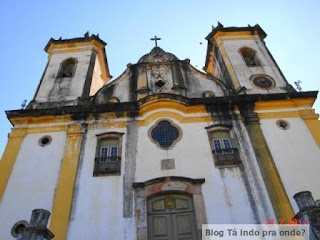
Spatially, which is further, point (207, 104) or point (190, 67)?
point (190, 67)

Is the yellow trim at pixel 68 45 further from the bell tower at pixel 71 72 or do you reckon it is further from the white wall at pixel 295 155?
the white wall at pixel 295 155

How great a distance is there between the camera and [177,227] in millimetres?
10086

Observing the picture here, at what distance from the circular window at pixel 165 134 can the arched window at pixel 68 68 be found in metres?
5.83

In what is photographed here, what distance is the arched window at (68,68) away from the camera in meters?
16.1

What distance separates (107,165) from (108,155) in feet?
1.69

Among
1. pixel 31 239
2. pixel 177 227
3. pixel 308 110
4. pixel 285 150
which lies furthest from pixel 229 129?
pixel 31 239

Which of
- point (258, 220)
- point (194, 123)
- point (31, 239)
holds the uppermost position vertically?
point (194, 123)

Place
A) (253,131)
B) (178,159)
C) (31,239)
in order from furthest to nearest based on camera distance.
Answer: (253,131) < (178,159) < (31,239)

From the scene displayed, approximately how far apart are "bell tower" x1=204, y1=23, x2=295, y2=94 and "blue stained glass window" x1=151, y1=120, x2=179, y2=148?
12.4ft

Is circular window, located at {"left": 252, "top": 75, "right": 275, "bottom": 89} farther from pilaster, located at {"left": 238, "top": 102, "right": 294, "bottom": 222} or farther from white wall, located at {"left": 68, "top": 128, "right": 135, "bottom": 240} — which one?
white wall, located at {"left": 68, "top": 128, "right": 135, "bottom": 240}

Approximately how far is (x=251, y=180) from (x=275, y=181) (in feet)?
2.66

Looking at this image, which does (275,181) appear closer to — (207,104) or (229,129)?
(229,129)

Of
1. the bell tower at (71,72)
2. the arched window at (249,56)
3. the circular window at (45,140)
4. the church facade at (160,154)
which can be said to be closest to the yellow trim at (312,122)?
the church facade at (160,154)

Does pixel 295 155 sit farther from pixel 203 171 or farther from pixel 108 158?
pixel 108 158
